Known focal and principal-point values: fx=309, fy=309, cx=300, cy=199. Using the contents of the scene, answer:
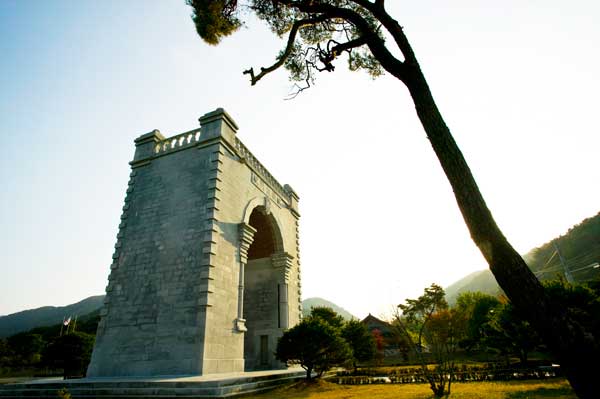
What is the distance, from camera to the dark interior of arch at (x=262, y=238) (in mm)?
17453

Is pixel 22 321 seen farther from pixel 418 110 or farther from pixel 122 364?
pixel 418 110

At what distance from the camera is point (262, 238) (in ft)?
58.9

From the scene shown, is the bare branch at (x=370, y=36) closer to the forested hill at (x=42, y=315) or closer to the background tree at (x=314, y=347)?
the background tree at (x=314, y=347)

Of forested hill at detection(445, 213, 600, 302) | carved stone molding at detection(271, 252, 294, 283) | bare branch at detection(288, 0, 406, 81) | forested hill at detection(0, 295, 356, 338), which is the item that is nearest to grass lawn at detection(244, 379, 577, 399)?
carved stone molding at detection(271, 252, 294, 283)

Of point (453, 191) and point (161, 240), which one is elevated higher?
point (161, 240)

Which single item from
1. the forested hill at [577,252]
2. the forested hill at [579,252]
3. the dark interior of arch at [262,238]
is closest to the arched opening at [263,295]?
the dark interior of arch at [262,238]

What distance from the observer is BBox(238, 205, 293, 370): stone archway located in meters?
15.7

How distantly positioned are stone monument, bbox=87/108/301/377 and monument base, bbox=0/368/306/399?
162 centimetres

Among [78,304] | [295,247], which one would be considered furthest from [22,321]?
[295,247]

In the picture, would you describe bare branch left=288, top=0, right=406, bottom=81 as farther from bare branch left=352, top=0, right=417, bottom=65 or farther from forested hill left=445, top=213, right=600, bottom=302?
forested hill left=445, top=213, right=600, bottom=302

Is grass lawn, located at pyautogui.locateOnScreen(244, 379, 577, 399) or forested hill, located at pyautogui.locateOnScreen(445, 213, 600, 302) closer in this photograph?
grass lawn, located at pyautogui.locateOnScreen(244, 379, 577, 399)

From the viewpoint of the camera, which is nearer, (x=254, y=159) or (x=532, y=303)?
(x=532, y=303)

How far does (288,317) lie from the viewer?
1593cm

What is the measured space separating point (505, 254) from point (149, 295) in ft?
36.9
